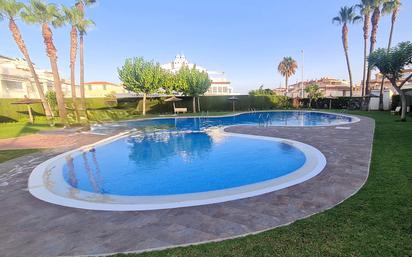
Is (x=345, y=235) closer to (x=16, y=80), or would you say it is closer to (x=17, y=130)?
(x=17, y=130)

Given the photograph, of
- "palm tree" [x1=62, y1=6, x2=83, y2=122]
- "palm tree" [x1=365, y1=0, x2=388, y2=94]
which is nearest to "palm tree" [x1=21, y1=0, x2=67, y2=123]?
"palm tree" [x1=62, y1=6, x2=83, y2=122]

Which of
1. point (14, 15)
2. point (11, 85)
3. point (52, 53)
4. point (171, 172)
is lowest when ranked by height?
point (171, 172)

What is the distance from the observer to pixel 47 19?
1722 centimetres

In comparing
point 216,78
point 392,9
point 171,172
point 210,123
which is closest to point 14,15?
point 210,123

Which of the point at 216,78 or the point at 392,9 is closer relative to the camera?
the point at 392,9

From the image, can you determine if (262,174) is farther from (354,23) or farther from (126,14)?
(354,23)

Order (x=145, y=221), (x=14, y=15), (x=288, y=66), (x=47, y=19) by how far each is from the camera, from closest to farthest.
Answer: (x=145, y=221), (x=47, y=19), (x=14, y=15), (x=288, y=66)

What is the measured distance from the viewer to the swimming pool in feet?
17.1

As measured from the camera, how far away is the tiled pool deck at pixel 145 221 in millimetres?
3328

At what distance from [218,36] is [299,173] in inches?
1214

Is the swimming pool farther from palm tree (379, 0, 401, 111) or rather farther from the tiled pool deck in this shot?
palm tree (379, 0, 401, 111)

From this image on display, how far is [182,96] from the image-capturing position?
32.6 m

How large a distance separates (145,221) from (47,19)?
1977 cm

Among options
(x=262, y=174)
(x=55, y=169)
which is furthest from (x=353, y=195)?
(x=55, y=169)
